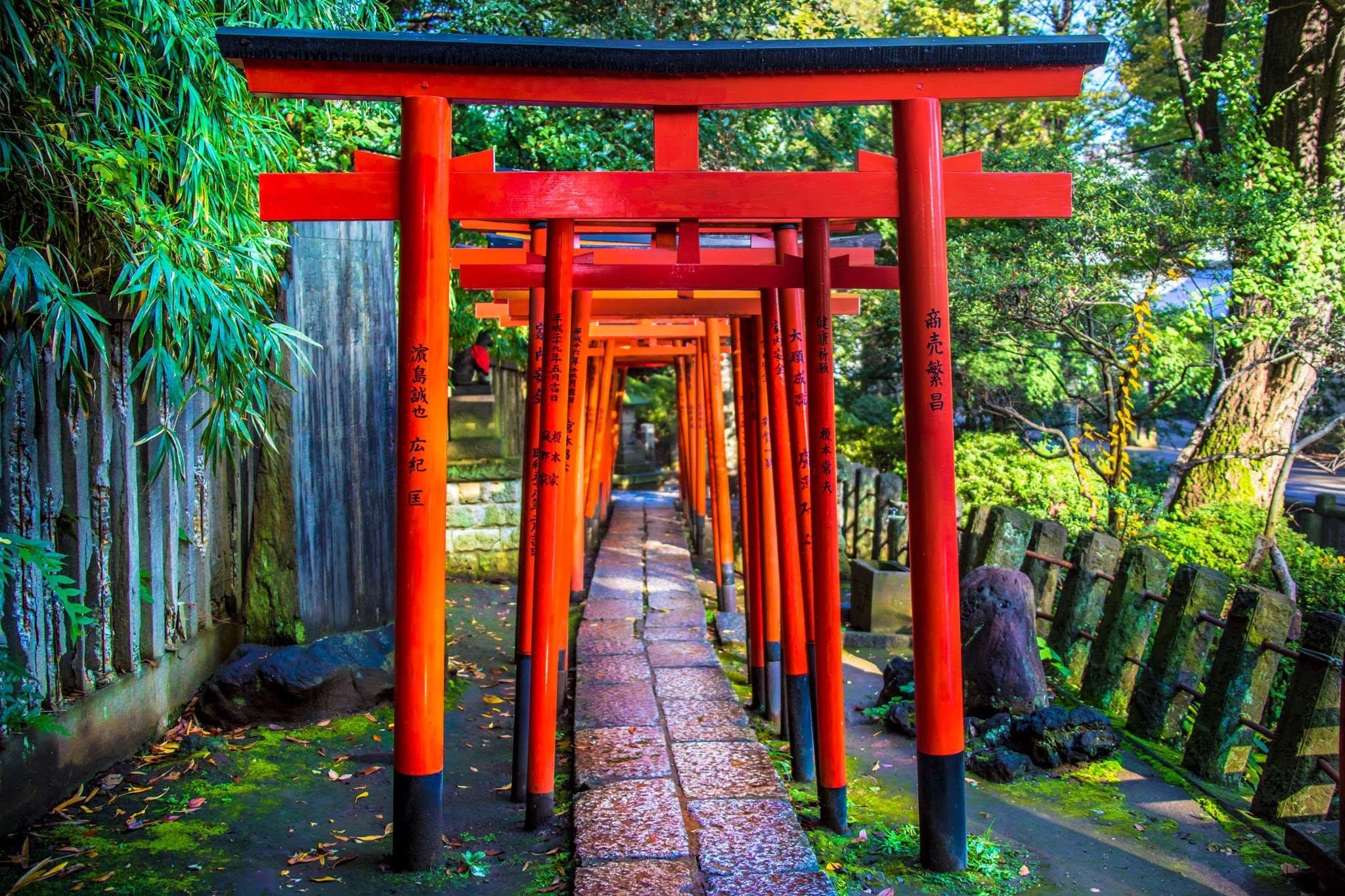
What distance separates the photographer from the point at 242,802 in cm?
431

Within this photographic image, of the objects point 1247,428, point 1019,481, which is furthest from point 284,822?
point 1247,428

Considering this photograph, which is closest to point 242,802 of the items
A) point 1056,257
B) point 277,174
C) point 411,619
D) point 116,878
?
point 116,878

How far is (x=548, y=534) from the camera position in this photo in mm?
4059

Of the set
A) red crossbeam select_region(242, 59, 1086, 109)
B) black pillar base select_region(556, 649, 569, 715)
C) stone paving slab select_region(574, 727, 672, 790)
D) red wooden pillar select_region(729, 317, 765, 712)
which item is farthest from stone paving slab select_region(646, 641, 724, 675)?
red crossbeam select_region(242, 59, 1086, 109)

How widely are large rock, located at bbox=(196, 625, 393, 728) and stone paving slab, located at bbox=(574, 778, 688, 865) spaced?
204 cm

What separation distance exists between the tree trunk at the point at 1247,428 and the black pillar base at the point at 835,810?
860cm

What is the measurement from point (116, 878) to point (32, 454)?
170 cm

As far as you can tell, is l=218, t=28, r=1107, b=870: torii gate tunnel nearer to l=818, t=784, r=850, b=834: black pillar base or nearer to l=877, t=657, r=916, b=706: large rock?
l=818, t=784, r=850, b=834: black pillar base

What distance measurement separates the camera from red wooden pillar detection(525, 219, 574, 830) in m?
3.96

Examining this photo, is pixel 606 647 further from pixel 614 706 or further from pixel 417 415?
pixel 417 415

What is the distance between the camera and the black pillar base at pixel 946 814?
11.7ft

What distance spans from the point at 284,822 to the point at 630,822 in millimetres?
1482

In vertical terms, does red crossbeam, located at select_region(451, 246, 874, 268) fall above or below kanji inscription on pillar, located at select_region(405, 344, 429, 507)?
above

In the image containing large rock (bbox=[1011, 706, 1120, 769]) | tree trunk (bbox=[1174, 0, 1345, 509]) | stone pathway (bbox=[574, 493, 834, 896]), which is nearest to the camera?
stone pathway (bbox=[574, 493, 834, 896])
